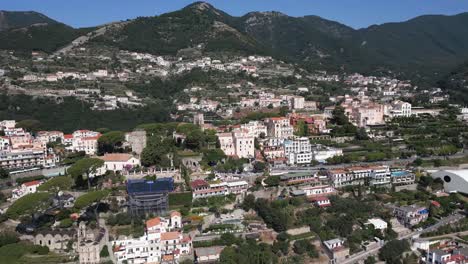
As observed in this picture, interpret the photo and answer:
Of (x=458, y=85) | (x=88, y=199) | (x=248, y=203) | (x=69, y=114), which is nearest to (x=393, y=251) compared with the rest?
(x=248, y=203)

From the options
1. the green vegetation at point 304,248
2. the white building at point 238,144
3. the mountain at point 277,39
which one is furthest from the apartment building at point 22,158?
the mountain at point 277,39

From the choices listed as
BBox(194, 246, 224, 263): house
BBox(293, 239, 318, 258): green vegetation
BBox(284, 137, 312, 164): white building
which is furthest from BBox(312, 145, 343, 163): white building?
BBox(194, 246, 224, 263): house

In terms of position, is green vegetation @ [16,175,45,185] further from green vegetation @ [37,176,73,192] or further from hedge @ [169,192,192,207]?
hedge @ [169,192,192,207]

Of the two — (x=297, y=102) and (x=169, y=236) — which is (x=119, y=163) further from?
(x=297, y=102)

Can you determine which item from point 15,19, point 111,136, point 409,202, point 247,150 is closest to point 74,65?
point 111,136

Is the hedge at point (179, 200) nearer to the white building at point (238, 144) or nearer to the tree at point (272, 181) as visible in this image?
the tree at point (272, 181)

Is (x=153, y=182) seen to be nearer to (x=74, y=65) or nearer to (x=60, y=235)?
(x=60, y=235)
